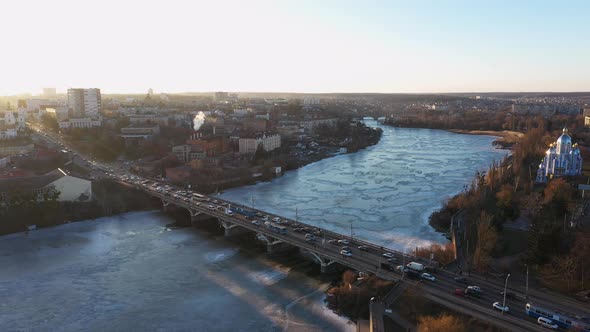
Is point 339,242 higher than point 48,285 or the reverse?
higher

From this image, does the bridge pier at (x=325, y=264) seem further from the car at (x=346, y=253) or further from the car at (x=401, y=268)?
the car at (x=401, y=268)

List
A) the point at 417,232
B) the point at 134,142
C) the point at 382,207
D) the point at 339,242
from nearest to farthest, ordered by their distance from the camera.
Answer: the point at 339,242, the point at 417,232, the point at 382,207, the point at 134,142

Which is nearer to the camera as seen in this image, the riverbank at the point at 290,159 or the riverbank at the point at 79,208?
the riverbank at the point at 79,208

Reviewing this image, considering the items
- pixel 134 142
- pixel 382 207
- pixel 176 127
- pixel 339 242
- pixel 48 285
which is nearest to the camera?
pixel 48 285

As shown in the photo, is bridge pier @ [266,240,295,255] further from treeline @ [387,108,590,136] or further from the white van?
treeline @ [387,108,590,136]

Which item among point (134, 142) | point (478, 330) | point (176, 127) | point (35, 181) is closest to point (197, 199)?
point (35, 181)

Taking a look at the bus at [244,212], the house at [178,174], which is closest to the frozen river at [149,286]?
the bus at [244,212]

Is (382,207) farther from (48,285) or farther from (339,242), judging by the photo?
(48,285)
